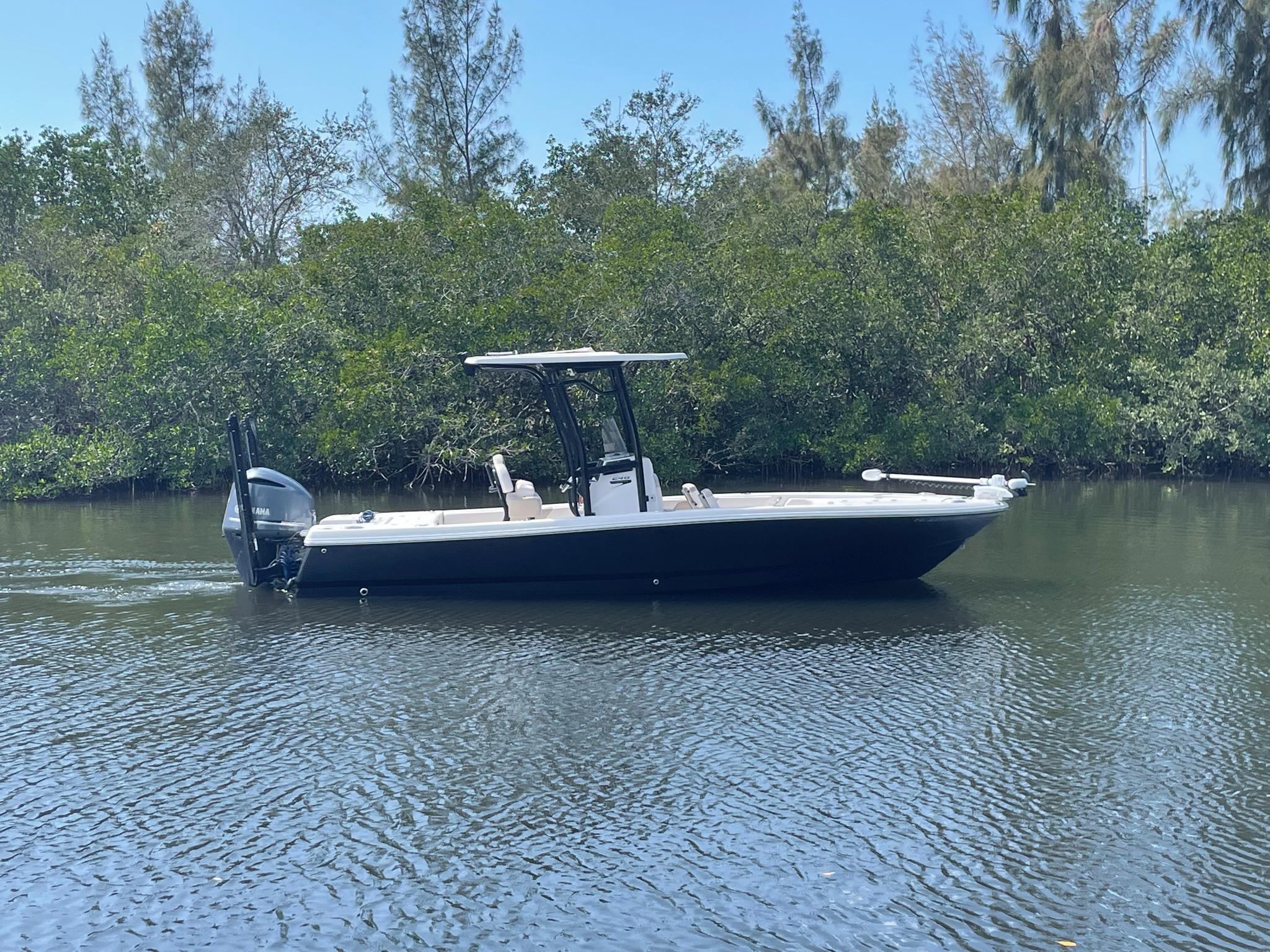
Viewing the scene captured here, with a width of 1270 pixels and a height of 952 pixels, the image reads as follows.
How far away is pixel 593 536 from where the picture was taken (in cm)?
1282

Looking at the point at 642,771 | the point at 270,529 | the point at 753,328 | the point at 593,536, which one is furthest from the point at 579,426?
the point at 753,328

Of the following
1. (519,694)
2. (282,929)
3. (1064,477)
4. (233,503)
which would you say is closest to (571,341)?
(1064,477)

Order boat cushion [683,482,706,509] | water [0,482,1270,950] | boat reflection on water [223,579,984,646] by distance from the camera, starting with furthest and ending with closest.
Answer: boat cushion [683,482,706,509], boat reflection on water [223,579,984,646], water [0,482,1270,950]

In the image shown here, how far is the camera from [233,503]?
44.8ft

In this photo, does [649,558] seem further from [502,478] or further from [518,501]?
[502,478]

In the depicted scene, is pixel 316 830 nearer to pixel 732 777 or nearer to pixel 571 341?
Answer: pixel 732 777

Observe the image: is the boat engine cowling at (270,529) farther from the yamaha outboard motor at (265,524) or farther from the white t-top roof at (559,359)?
the white t-top roof at (559,359)

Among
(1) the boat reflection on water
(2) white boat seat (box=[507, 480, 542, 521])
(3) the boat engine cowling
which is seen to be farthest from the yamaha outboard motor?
(2) white boat seat (box=[507, 480, 542, 521])

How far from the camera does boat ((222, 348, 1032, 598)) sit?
12836 mm

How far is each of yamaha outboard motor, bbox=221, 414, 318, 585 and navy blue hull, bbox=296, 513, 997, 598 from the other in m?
0.42

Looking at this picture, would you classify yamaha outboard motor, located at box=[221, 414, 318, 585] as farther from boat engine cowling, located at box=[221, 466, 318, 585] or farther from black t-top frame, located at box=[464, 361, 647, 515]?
black t-top frame, located at box=[464, 361, 647, 515]

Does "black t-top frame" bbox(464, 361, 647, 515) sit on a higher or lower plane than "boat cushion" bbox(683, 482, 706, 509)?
higher

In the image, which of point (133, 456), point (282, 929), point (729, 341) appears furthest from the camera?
point (729, 341)

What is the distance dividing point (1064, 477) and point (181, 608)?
816 inches
